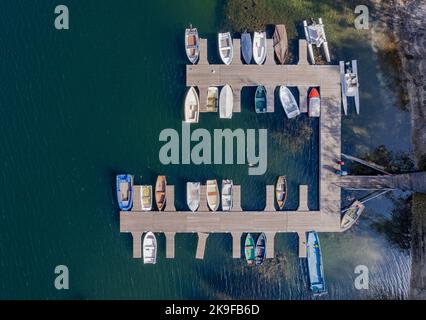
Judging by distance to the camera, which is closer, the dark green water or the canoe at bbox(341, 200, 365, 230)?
the canoe at bbox(341, 200, 365, 230)

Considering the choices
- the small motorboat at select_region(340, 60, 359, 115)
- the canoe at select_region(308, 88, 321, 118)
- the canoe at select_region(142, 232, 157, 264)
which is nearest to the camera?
the canoe at select_region(308, 88, 321, 118)

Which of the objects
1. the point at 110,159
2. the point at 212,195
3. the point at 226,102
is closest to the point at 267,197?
the point at 212,195

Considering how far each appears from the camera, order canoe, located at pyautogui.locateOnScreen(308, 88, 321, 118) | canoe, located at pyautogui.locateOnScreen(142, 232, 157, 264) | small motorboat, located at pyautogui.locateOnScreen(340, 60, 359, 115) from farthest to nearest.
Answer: canoe, located at pyautogui.locateOnScreen(142, 232, 157, 264) < small motorboat, located at pyautogui.locateOnScreen(340, 60, 359, 115) < canoe, located at pyautogui.locateOnScreen(308, 88, 321, 118)

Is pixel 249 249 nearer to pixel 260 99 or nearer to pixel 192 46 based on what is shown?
pixel 260 99

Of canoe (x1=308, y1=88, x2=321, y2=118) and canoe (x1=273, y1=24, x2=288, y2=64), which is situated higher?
canoe (x1=273, y1=24, x2=288, y2=64)
